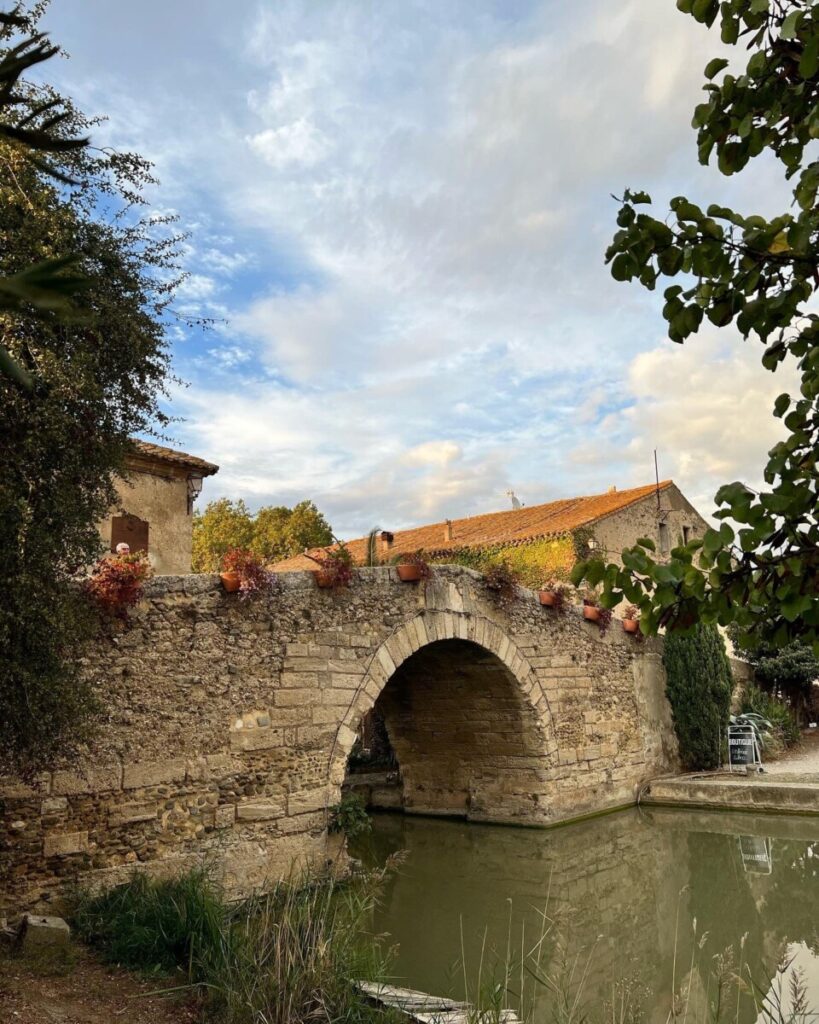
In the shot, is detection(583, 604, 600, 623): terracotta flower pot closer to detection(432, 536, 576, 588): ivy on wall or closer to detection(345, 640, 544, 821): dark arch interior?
detection(345, 640, 544, 821): dark arch interior

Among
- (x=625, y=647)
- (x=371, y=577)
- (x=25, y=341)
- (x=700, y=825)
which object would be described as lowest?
(x=700, y=825)

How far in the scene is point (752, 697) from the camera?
1407 centimetres

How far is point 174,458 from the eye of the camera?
12.2 m

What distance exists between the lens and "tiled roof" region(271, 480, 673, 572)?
16438mm

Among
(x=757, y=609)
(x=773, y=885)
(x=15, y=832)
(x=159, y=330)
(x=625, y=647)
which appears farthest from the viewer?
(x=625, y=647)

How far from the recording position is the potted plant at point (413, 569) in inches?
322

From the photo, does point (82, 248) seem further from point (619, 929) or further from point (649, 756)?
point (649, 756)

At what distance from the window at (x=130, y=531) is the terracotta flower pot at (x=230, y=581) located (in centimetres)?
558

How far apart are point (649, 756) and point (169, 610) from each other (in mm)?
8192

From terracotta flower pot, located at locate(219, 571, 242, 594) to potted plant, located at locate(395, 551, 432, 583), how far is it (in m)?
1.98

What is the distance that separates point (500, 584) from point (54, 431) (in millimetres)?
5771

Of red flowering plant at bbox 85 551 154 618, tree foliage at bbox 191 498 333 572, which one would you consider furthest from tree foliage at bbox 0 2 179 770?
tree foliage at bbox 191 498 333 572

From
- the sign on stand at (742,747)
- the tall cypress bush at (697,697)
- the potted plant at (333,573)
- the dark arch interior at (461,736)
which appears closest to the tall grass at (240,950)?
the potted plant at (333,573)

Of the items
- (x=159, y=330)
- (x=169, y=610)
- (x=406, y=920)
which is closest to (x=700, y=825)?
(x=406, y=920)
